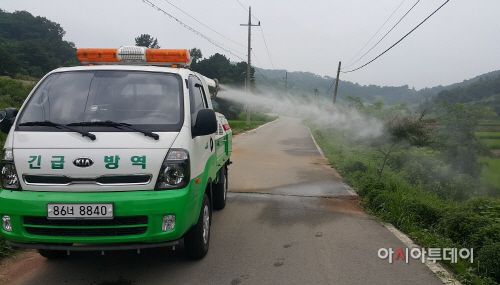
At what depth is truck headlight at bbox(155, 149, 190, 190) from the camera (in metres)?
3.37

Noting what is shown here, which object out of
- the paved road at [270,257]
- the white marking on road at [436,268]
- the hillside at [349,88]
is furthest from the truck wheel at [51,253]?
the hillside at [349,88]

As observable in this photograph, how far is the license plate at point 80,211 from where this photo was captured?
3.18m

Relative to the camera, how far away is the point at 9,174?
10.9 ft

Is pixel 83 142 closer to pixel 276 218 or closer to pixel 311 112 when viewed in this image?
pixel 276 218

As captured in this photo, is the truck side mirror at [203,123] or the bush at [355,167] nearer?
the truck side mirror at [203,123]

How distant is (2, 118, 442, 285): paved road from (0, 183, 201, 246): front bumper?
0.61 meters

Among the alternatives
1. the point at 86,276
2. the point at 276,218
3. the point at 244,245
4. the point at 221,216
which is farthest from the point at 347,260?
the point at 86,276

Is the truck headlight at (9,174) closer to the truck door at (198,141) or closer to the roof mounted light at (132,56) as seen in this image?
the truck door at (198,141)

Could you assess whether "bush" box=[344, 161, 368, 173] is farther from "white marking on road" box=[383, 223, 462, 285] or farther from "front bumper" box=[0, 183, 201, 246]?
"front bumper" box=[0, 183, 201, 246]

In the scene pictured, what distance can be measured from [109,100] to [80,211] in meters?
1.22

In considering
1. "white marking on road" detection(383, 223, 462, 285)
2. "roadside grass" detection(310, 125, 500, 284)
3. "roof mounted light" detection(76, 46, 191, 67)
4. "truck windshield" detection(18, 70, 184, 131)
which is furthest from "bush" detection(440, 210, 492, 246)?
"roof mounted light" detection(76, 46, 191, 67)

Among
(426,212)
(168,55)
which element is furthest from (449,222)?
(168,55)

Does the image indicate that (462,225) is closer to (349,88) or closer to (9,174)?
(9,174)

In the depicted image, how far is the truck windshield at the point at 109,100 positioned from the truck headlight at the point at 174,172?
0.33 m
